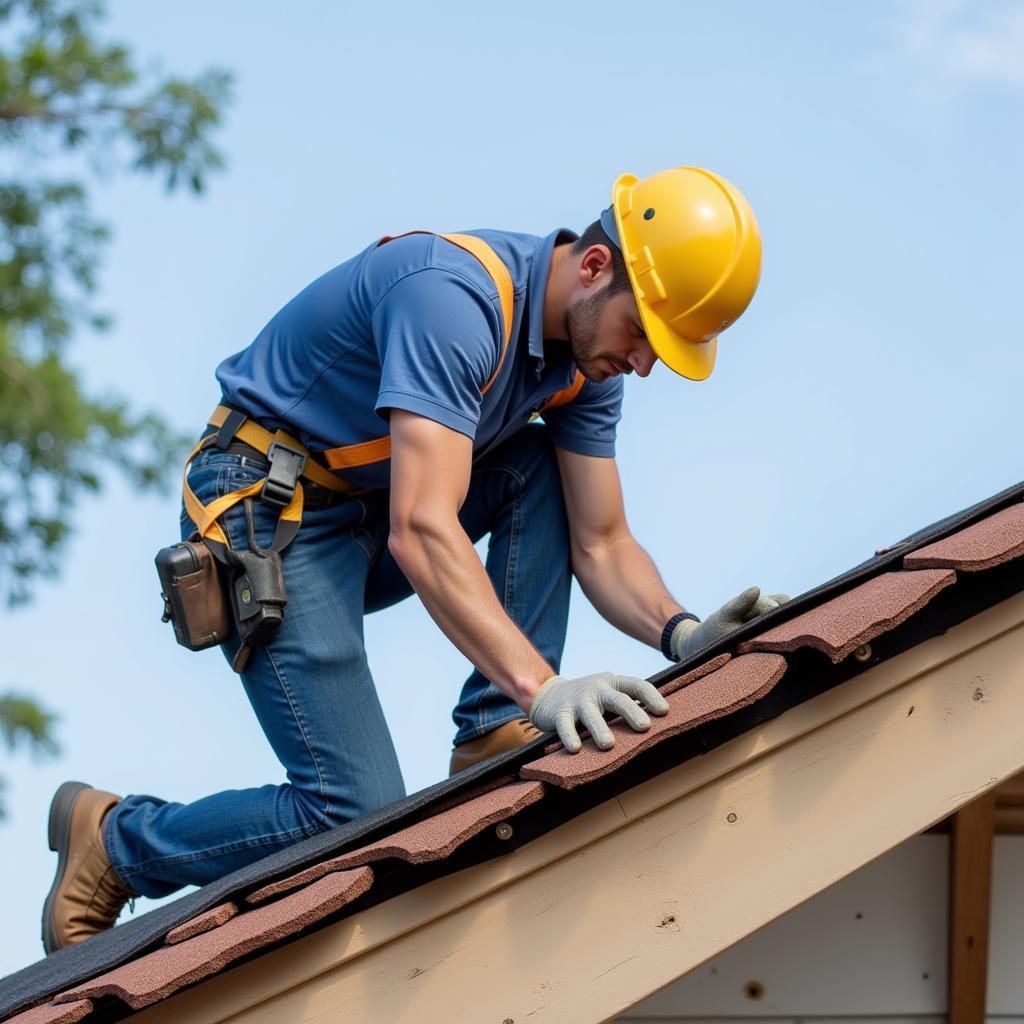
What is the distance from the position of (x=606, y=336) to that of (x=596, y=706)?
3.95 ft

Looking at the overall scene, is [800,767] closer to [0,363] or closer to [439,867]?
[439,867]

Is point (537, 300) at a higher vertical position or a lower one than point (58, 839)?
higher

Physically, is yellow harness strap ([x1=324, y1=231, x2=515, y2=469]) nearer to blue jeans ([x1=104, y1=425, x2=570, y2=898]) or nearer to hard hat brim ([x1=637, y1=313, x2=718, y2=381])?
blue jeans ([x1=104, y1=425, x2=570, y2=898])

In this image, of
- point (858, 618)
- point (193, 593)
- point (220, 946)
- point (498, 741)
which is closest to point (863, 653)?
point (858, 618)

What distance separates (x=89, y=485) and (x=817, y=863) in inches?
306

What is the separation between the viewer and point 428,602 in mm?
2689

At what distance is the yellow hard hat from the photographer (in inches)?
120

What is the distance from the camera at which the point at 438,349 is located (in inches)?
107

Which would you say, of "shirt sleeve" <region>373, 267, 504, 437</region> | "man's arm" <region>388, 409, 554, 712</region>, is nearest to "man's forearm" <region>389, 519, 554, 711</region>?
"man's arm" <region>388, 409, 554, 712</region>

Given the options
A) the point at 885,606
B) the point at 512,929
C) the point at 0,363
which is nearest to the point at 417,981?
the point at 512,929

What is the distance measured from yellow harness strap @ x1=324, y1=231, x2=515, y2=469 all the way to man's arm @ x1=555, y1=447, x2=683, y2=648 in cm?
49

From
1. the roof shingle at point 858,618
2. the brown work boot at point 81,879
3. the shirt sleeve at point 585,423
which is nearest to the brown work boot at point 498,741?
the shirt sleeve at point 585,423

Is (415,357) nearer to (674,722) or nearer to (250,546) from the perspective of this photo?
(250,546)

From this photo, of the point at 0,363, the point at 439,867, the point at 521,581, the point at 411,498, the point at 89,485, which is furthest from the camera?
the point at 89,485
